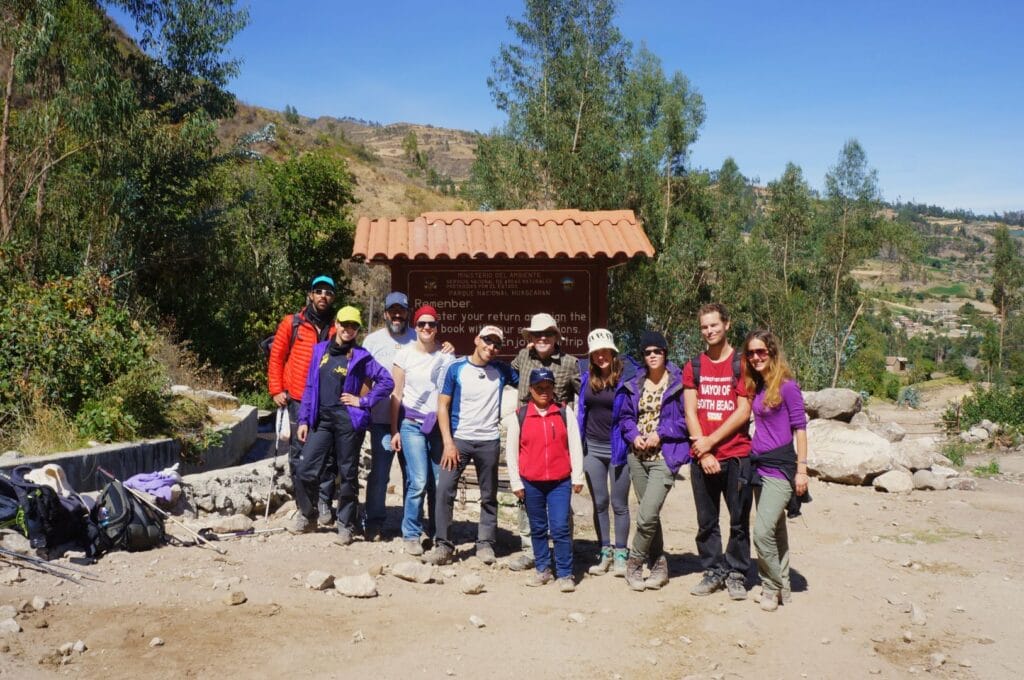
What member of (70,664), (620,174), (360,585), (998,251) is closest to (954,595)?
(360,585)

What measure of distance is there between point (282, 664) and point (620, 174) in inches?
617

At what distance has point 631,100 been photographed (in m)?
20.7

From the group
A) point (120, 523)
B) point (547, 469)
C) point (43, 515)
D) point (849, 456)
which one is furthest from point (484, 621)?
point (849, 456)

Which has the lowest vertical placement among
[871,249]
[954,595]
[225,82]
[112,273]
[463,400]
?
[954,595]

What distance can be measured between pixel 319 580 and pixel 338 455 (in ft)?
3.75

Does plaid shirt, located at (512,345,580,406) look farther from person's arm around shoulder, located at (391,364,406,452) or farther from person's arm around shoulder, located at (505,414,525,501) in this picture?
person's arm around shoulder, located at (391,364,406,452)

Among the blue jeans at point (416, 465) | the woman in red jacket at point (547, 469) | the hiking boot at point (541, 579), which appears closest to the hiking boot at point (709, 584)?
the woman in red jacket at point (547, 469)

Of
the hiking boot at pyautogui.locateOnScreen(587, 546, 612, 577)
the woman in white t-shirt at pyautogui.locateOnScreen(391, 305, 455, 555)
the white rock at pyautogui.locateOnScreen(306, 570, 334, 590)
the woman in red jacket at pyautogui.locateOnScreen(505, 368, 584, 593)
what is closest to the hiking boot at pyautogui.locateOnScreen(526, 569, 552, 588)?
the woman in red jacket at pyautogui.locateOnScreen(505, 368, 584, 593)

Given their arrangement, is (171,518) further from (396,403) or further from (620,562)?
(620,562)

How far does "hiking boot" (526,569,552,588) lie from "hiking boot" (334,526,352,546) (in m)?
1.38

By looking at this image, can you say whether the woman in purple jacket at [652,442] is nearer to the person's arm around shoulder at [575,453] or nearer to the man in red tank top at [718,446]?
the man in red tank top at [718,446]

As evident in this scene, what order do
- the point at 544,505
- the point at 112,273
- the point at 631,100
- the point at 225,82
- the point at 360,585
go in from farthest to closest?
the point at 631,100
the point at 225,82
the point at 112,273
the point at 544,505
the point at 360,585

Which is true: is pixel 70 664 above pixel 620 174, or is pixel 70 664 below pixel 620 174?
below

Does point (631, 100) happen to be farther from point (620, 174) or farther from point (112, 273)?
point (112, 273)
